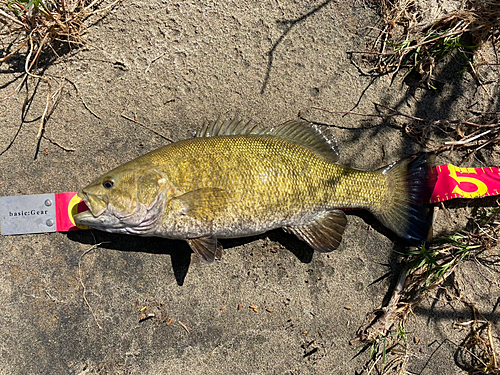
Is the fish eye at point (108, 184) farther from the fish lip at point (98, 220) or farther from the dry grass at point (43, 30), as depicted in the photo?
the dry grass at point (43, 30)

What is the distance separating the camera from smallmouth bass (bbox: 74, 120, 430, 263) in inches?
91.8

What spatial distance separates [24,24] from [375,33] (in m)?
2.94

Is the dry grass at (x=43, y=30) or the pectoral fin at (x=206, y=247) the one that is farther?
the dry grass at (x=43, y=30)

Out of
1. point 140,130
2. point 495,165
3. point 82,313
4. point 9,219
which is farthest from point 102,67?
Result: point 495,165

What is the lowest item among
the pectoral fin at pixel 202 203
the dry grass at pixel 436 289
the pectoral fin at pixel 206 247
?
the dry grass at pixel 436 289

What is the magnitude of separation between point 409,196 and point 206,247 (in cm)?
171

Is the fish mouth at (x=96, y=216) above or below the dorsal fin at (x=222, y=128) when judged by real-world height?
below

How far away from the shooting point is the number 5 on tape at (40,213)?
263cm

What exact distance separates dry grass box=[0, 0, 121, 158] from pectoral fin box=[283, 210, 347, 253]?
2326mm

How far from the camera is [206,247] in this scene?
2.45 metres

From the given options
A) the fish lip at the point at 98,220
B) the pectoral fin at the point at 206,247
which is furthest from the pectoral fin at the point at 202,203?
the fish lip at the point at 98,220

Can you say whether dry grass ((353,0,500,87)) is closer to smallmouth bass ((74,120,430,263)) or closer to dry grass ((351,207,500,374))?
smallmouth bass ((74,120,430,263))

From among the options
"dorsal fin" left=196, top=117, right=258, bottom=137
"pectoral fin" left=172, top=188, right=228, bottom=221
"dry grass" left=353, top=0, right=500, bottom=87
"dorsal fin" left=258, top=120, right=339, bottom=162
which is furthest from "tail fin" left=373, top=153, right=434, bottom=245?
"pectoral fin" left=172, top=188, right=228, bottom=221

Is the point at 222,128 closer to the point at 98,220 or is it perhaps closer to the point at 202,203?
the point at 202,203
